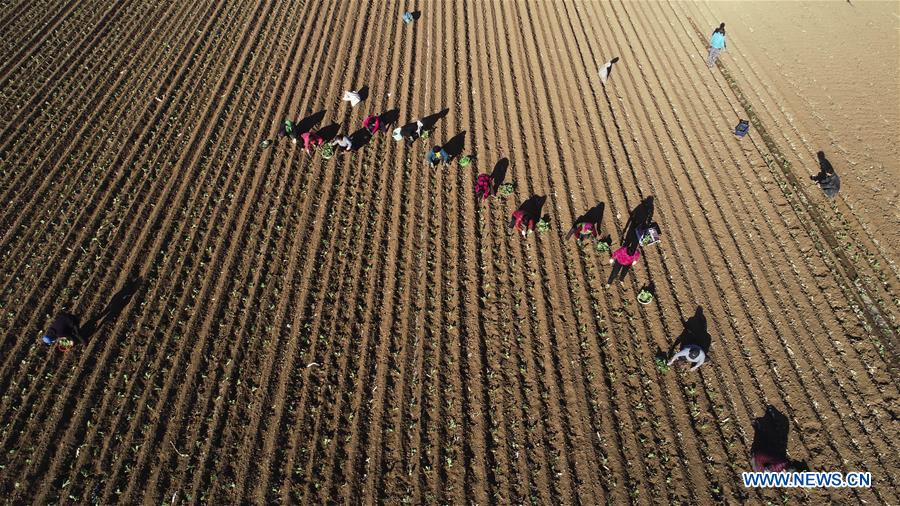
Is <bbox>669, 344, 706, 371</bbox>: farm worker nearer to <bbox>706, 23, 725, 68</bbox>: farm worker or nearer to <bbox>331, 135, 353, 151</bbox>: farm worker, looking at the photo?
<bbox>331, 135, 353, 151</bbox>: farm worker

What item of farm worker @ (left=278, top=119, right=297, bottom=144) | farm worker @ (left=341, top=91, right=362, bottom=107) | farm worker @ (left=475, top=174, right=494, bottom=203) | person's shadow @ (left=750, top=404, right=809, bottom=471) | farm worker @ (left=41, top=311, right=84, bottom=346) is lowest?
person's shadow @ (left=750, top=404, right=809, bottom=471)

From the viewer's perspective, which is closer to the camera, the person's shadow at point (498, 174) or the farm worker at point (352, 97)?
the person's shadow at point (498, 174)

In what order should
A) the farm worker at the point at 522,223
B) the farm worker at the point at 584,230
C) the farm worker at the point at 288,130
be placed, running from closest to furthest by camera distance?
the farm worker at the point at 584,230 < the farm worker at the point at 522,223 < the farm worker at the point at 288,130

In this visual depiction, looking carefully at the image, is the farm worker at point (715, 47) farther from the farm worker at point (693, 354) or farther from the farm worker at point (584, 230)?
the farm worker at point (693, 354)

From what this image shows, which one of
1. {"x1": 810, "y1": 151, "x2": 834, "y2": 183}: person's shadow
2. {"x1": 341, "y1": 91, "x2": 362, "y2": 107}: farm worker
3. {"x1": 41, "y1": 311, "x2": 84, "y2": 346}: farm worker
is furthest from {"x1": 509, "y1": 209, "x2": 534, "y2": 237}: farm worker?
{"x1": 41, "y1": 311, "x2": 84, "y2": 346}: farm worker

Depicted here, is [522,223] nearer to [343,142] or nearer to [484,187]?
Result: [484,187]

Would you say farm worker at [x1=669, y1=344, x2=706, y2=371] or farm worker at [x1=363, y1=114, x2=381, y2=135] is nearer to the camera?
farm worker at [x1=669, y1=344, x2=706, y2=371]

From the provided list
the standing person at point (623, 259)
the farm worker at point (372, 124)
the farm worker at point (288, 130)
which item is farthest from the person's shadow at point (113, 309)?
the standing person at point (623, 259)

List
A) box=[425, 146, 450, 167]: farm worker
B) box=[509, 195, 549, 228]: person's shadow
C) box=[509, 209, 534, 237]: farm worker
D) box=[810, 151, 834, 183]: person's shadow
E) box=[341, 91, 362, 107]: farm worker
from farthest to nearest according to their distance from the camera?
box=[341, 91, 362, 107]: farm worker → box=[810, 151, 834, 183]: person's shadow → box=[425, 146, 450, 167]: farm worker → box=[509, 195, 549, 228]: person's shadow → box=[509, 209, 534, 237]: farm worker
